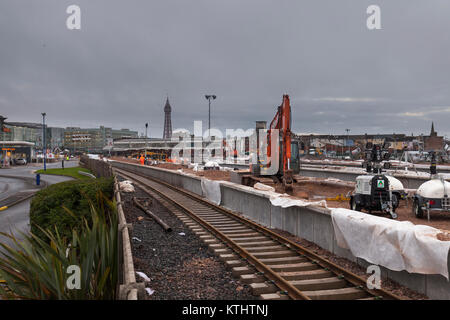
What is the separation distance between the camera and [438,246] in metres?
6.32

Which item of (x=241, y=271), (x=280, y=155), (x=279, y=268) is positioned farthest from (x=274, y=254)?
(x=280, y=155)

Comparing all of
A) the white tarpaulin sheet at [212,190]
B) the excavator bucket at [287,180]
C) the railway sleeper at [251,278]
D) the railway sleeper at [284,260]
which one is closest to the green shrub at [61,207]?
the white tarpaulin sheet at [212,190]

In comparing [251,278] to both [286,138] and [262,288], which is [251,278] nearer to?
[262,288]

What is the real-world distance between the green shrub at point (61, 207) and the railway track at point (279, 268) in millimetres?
4543

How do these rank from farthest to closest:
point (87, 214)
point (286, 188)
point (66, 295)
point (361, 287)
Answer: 1. point (286, 188)
2. point (87, 214)
3. point (361, 287)
4. point (66, 295)

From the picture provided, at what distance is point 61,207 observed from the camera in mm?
14453

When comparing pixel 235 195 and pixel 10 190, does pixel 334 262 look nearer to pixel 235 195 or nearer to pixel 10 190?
pixel 235 195

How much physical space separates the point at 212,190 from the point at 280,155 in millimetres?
5816

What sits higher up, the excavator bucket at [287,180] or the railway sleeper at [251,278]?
A: the excavator bucket at [287,180]

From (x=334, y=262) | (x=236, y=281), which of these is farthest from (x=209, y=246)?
(x=334, y=262)

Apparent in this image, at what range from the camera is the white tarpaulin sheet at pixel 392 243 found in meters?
6.41

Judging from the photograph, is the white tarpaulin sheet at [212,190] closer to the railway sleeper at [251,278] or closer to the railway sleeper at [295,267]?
the railway sleeper at [295,267]

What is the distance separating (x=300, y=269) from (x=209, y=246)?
3.05 m
